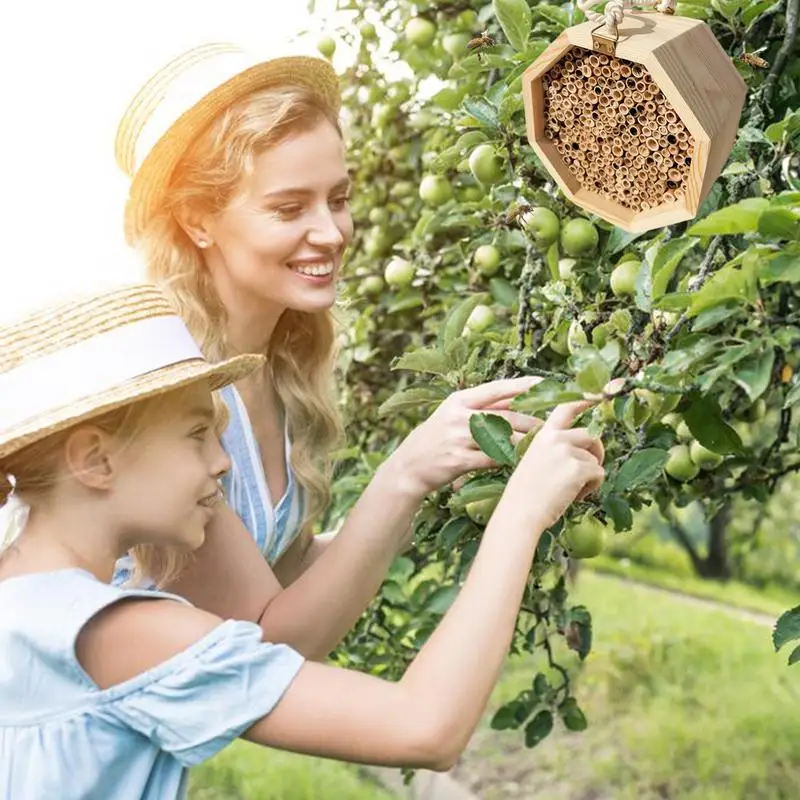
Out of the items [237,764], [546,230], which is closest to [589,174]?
[546,230]

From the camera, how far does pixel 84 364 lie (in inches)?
55.9

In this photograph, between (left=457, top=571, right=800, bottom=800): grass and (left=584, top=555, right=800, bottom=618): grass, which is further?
(left=584, top=555, right=800, bottom=618): grass

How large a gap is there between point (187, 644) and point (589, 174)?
25.9 inches

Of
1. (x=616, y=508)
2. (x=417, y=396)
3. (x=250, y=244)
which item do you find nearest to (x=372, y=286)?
(x=250, y=244)

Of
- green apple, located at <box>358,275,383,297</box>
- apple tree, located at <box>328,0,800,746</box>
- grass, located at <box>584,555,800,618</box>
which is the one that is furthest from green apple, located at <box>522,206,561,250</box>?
grass, located at <box>584,555,800,618</box>

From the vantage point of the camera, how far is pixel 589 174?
1.33 metres

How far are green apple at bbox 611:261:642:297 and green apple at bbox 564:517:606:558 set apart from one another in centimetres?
28

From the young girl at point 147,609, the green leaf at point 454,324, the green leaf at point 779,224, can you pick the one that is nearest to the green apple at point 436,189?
the green leaf at point 454,324

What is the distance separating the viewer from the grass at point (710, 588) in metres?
6.29

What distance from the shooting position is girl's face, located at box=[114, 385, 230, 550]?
4.65 feet

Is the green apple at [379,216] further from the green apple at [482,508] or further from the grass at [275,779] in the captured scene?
the grass at [275,779]

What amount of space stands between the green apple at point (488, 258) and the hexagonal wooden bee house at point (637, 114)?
1.88 feet

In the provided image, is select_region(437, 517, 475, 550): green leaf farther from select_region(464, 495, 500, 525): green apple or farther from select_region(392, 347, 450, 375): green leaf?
select_region(392, 347, 450, 375): green leaf

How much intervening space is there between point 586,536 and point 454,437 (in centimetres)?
20
